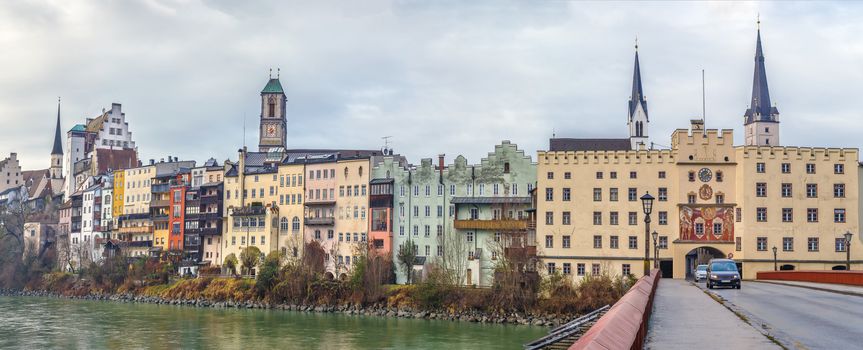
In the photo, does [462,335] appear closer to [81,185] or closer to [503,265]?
[503,265]

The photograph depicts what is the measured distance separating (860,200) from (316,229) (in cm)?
6077

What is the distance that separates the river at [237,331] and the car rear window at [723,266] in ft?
60.3

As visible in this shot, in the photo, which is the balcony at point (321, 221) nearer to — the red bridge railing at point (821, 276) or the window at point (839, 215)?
the red bridge railing at point (821, 276)

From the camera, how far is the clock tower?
175 metres

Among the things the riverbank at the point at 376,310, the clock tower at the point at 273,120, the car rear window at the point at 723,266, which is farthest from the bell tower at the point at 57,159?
the car rear window at the point at 723,266

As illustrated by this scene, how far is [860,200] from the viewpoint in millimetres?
87062

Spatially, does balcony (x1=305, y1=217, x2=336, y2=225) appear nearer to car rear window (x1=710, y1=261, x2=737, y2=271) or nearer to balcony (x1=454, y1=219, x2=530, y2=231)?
balcony (x1=454, y1=219, x2=530, y2=231)

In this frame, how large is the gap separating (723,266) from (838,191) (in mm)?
45665

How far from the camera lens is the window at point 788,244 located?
86.1 metres

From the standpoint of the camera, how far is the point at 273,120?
577 feet

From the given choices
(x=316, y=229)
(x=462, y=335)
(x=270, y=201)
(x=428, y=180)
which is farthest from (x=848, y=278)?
(x=270, y=201)

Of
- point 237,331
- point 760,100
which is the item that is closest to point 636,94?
point 760,100

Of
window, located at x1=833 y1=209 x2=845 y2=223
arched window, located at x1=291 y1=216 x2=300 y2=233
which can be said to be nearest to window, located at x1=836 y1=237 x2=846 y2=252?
window, located at x1=833 y1=209 x2=845 y2=223

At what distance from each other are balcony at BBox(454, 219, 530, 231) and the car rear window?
4725 cm
